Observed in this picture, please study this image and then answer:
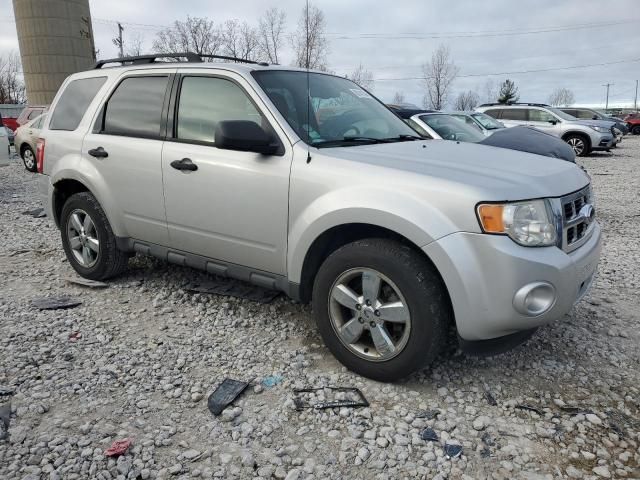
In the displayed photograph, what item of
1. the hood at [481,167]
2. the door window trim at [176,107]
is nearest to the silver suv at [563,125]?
the hood at [481,167]

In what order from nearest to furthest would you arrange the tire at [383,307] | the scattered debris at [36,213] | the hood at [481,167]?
1. the hood at [481,167]
2. the tire at [383,307]
3. the scattered debris at [36,213]

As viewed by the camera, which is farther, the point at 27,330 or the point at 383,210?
the point at 27,330

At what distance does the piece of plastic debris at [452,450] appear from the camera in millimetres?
2430

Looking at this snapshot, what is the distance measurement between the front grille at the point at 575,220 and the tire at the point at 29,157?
14.0 m

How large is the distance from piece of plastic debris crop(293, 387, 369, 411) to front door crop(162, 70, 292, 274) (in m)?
0.79

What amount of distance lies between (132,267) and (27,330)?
1.50 meters

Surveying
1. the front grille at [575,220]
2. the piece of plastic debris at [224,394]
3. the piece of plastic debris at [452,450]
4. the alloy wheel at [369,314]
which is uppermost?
the front grille at [575,220]

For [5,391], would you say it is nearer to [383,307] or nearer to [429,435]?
[383,307]

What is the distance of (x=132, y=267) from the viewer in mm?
5141

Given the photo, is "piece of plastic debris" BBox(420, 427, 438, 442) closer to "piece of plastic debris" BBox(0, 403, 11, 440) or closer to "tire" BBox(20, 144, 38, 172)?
"piece of plastic debris" BBox(0, 403, 11, 440)

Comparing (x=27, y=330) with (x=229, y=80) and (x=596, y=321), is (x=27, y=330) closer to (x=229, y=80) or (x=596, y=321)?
(x=229, y=80)

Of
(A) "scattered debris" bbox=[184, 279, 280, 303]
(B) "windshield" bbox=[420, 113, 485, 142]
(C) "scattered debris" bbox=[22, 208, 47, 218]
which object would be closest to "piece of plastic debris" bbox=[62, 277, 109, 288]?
(A) "scattered debris" bbox=[184, 279, 280, 303]

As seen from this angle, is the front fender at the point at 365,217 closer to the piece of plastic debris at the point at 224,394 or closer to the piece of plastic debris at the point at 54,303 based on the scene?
the piece of plastic debris at the point at 224,394

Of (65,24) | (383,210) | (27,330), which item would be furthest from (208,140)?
(65,24)
